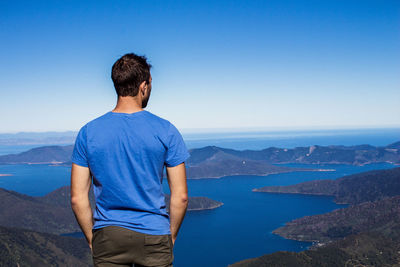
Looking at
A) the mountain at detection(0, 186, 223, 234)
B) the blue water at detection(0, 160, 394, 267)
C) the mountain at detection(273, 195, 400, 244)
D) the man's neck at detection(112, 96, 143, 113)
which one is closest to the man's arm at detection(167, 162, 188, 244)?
the man's neck at detection(112, 96, 143, 113)

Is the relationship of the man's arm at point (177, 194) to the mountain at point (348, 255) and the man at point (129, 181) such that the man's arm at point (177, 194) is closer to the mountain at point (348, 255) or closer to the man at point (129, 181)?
the man at point (129, 181)

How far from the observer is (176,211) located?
2654 millimetres

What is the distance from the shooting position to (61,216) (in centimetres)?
15300

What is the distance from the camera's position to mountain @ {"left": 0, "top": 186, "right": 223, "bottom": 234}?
145 m

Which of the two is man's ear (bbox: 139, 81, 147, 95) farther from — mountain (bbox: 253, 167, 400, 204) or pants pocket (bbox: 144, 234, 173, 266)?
mountain (bbox: 253, 167, 400, 204)

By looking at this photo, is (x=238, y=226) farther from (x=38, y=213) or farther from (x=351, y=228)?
(x=38, y=213)

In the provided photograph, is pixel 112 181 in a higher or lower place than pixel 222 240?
higher

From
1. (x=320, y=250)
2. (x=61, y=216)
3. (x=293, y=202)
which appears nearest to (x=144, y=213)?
(x=320, y=250)

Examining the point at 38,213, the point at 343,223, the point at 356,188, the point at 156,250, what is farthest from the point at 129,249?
the point at 356,188

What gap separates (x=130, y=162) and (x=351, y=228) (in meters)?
139

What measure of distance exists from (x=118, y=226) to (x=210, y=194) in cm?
18905

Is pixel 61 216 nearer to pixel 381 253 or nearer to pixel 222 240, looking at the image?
pixel 222 240

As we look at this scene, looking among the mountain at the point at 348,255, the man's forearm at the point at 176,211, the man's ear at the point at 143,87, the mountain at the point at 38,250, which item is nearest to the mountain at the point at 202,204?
the mountain at the point at 38,250

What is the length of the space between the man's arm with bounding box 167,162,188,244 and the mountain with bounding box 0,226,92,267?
95.0 metres
